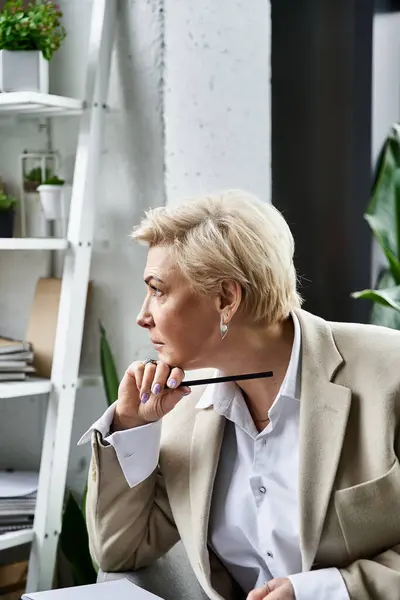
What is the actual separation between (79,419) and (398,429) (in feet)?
4.43

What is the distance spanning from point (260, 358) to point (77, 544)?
45.6 inches

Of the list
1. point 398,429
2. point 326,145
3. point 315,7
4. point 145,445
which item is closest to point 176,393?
point 145,445

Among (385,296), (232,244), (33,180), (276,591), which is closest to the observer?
(276,591)

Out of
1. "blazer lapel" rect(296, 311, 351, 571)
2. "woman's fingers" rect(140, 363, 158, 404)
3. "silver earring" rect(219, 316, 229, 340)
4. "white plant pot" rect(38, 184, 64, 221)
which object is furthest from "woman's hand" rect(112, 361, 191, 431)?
"white plant pot" rect(38, 184, 64, 221)

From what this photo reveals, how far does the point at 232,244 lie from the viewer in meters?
1.79

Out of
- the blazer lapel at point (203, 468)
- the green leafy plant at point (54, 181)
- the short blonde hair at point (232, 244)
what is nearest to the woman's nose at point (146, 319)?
the short blonde hair at point (232, 244)

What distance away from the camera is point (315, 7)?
2.75m

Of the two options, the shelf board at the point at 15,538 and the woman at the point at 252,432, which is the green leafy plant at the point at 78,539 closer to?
the shelf board at the point at 15,538

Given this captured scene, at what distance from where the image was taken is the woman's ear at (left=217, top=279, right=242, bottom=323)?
1.79m

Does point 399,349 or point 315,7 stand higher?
point 315,7

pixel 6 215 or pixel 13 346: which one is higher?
pixel 6 215

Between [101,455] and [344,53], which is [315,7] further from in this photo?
[101,455]

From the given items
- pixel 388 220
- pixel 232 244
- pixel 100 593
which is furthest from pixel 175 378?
pixel 388 220

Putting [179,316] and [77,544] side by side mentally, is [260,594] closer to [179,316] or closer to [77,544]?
[179,316]
